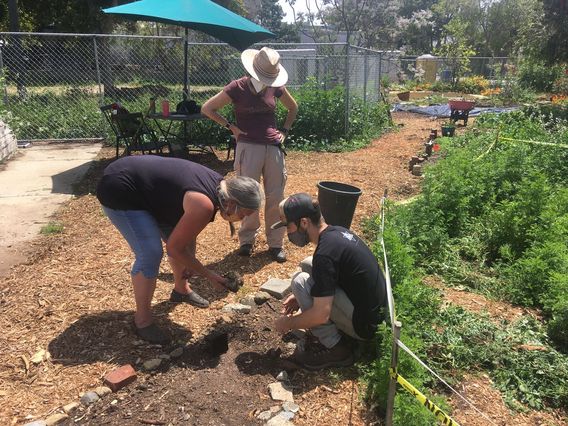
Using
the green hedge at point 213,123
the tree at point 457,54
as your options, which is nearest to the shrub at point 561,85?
the tree at point 457,54

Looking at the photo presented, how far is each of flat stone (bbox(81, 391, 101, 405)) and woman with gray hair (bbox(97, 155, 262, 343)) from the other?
69 centimetres

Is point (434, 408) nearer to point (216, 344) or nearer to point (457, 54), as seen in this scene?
point (216, 344)

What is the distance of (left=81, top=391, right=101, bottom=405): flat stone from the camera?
274 cm

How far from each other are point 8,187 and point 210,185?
17.9ft

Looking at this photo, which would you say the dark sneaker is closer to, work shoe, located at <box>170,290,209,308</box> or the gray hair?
work shoe, located at <box>170,290,209,308</box>

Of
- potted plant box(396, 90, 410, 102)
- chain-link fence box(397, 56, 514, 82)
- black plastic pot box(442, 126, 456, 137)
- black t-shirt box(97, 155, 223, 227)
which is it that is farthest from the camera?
chain-link fence box(397, 56, 514, 82)

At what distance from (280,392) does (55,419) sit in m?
1.26

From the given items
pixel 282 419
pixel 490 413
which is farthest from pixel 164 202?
pixel 490 413

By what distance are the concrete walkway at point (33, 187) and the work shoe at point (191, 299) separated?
5.76 ft

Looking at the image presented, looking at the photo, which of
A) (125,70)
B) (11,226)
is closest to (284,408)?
(11,226)

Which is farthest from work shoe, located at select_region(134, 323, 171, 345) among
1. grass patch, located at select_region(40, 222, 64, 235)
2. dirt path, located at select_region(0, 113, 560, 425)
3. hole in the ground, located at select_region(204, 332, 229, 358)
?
grass patch, located at select_region(40, 222, 64, 235)

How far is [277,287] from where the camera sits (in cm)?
402

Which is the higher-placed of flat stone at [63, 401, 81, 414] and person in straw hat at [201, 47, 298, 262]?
person in straw hat at [201, 47, 298, 262]

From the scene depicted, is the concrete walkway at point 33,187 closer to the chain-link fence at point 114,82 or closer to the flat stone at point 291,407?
the chain-link fence at point 114,82
